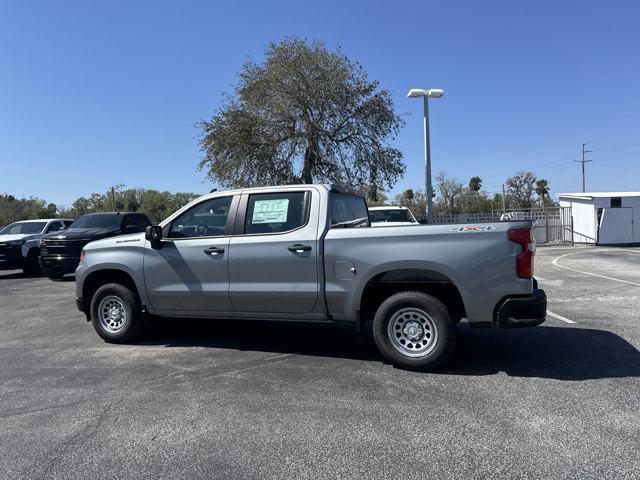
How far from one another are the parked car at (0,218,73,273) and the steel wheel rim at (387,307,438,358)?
47.6 feet

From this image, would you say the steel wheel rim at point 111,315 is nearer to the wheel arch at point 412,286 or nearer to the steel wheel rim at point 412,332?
the wheel arch at point 412,286

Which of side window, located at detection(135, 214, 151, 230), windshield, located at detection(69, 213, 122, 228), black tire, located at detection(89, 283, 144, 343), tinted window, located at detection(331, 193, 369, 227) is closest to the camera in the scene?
tinted window, located at detection(331, 193, 369, 227)

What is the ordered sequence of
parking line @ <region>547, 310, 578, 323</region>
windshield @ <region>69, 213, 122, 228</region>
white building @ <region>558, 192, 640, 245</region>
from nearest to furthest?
parking line @ <region>547, 310, 578, 323</region> < windshield @ <region>69, 213, 122, 228</region> < white building @ <region>558, 192, 640, 245</region>

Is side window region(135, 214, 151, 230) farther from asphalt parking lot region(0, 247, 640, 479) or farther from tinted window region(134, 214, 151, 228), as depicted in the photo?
asphalt parking lot region(0, 247, 640, 479)

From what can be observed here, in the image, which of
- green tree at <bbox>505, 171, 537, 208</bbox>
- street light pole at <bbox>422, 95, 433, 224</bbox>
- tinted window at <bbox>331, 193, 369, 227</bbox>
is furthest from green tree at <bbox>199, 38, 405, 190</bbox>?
green tree at <bbox>505, 171, 537, 208</bbox>

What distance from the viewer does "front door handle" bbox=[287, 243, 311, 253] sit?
218 inches

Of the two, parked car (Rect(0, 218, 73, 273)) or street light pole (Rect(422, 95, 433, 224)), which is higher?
street light pole (Rect(422, 95, 433, 224))

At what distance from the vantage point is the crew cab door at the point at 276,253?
556 cm

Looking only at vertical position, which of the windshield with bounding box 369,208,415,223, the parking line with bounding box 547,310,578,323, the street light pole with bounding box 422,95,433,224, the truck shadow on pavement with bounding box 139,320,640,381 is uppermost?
the street light pole with bounding box 422,95,433,224

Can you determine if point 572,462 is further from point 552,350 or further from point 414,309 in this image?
point 552,350

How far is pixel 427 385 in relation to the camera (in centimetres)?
486

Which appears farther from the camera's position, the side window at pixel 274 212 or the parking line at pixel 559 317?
the parking line at pixel 559 317

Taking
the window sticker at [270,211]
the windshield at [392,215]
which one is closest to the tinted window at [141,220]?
the windshield at [392,215]

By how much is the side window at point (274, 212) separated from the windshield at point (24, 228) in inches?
545
